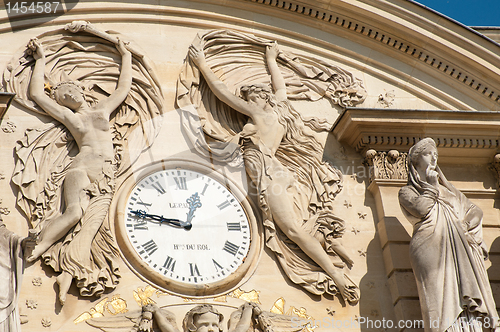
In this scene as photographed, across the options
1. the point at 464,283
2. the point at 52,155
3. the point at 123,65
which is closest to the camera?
the point at 464,283

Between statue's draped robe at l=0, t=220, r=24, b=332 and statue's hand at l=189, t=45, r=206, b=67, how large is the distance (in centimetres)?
289

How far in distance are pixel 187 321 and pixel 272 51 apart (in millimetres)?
3435

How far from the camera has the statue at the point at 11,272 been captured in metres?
7.31

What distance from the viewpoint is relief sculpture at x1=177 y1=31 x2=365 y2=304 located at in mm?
8672

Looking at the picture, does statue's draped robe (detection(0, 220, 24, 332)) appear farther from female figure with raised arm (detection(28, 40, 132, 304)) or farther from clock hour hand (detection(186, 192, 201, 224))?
clock hour hand (detection(186, 192, 201, 224))

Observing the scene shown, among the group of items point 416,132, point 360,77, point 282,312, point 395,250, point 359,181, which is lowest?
point 282,312

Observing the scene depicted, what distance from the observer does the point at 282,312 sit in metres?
8.32

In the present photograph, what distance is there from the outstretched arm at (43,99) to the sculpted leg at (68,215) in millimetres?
611

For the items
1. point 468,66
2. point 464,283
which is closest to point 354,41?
point 468,66

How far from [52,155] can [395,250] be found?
3454 mm

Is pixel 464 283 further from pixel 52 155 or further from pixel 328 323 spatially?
pixel 52 155

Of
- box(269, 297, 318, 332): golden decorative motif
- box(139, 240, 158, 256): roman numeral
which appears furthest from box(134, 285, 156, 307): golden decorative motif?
box(269, 297, 318, 332): golden decorative motif

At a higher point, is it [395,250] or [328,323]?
[395,250]

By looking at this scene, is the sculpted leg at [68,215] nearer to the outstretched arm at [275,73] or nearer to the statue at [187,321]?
the statue at [187,321]
